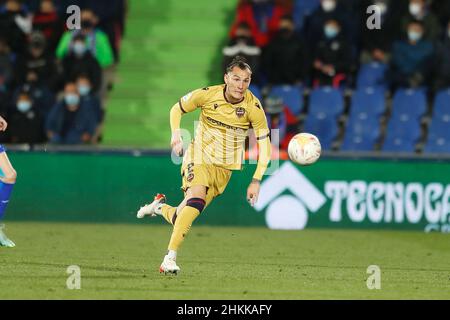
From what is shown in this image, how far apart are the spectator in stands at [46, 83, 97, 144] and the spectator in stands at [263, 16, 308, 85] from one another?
3.15 metres

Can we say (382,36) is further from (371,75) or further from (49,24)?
(49,24)

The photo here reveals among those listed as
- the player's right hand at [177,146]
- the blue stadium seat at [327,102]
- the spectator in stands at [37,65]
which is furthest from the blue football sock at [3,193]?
the blue stadium seat at [327,102]

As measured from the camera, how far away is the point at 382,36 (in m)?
20.8

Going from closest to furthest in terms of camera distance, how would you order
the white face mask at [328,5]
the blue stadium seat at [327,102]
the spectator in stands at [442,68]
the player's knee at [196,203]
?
the player's knee at [196,203]
the blue stadium seat at [327,102]
the spectator in stands at [442,68]
the white face mask at [328,5]

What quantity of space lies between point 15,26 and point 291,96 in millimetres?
5037

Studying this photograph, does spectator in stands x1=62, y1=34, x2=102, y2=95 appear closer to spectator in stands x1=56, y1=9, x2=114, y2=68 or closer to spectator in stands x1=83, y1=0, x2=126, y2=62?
spectator in stands x1=56, y1=9, x2=114, y2=68

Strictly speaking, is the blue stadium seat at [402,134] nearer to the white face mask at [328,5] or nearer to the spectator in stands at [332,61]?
the spectator in stands at [332,61]

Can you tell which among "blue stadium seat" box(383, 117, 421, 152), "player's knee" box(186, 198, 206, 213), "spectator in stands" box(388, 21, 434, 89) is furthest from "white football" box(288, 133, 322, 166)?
"spectator in stands" box(388, 21, 434, 89)

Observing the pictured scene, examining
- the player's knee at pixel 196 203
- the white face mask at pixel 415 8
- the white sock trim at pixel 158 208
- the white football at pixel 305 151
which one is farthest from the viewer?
the white face mask at pixel 415 8

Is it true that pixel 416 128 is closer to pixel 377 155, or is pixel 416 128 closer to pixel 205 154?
pixel 377 155

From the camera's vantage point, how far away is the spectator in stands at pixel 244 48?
20.1m

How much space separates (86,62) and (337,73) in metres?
4.25

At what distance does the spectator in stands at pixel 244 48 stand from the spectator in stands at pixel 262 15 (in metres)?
0.40

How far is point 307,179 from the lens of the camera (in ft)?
58.9
